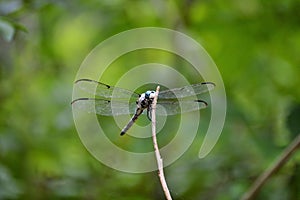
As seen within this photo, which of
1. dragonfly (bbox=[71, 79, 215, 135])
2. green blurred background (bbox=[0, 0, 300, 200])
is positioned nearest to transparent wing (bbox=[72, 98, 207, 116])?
dragonfly (bbox=[71, 79, 215, 135])

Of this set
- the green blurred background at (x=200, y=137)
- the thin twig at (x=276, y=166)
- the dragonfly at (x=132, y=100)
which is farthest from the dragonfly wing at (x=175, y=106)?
the green blurred background at (x=200, y=137)

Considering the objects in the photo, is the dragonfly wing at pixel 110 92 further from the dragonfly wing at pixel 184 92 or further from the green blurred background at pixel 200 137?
the green blurred background at pixel 200 137

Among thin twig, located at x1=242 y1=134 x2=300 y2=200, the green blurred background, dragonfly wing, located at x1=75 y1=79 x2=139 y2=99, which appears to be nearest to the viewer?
dragonfly wing, located at x1=75 y1=79 x2=139 y2=99

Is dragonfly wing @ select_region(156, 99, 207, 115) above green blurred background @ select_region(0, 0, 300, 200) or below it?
below

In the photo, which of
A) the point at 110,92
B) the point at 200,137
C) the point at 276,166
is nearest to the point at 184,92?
the point at 110,92

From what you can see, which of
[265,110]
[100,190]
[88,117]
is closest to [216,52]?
[265,110]

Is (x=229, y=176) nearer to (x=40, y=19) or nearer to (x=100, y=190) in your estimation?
(x=100, y=190)

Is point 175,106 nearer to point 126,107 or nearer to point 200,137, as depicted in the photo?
point 126,107

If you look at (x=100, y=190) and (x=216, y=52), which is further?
(x=216, y=52)

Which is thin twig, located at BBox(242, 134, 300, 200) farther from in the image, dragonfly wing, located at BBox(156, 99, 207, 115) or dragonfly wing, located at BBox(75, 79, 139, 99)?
dragonfly wing, located at BBox(75, 79, 139, 99)
